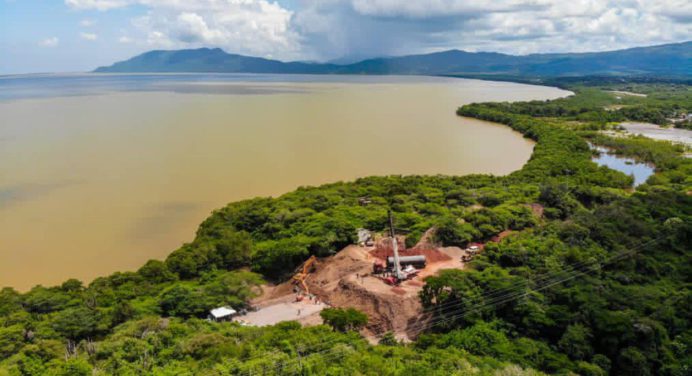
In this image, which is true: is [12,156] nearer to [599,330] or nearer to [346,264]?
[346,264]

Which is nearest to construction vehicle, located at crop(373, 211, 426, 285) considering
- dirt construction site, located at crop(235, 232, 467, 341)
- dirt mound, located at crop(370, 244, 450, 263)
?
dirt construction site, located at crop(235, 232, 467, 341)

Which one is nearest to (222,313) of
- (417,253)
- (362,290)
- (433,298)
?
(362,290)

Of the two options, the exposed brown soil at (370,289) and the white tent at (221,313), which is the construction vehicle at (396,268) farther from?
the white tent at (221,313)

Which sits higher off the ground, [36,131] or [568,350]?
[36,131]

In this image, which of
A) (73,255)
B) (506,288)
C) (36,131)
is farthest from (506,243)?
(36,131)

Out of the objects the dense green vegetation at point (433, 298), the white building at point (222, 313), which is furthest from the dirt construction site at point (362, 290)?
the dense green vegetation at point (433, 298)

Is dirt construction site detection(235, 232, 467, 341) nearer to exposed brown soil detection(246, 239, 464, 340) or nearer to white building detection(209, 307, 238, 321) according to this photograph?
exposed brown soil detection(246, 239, 464, 340)

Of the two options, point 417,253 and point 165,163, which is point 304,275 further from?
point 165,163
